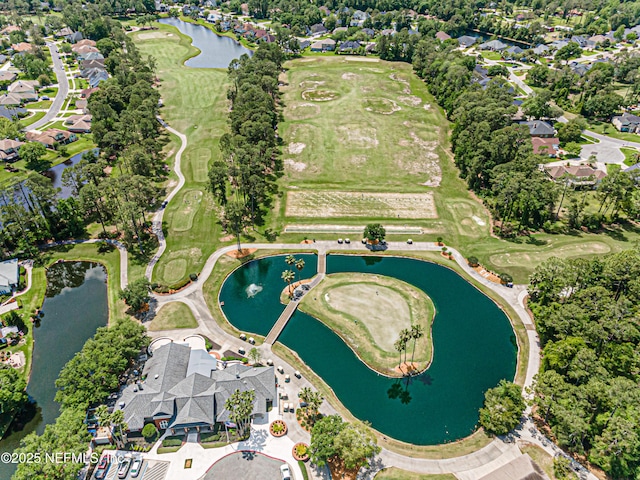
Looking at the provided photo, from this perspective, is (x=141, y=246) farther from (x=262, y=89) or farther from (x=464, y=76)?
(x=464, y=76)

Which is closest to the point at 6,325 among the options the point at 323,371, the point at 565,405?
the point at 323,371

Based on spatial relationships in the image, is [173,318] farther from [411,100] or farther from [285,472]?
[411,100]

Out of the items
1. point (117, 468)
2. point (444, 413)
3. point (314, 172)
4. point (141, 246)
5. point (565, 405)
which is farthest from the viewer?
point (314, 172)

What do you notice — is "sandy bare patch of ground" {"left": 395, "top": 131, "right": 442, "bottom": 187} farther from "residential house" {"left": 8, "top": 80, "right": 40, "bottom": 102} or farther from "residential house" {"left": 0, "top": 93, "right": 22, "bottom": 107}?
"residential house" {"left": 8, "top": 80, "right": 40, "bottom": 102}

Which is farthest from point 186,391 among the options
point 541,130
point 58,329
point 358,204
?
point 541,130

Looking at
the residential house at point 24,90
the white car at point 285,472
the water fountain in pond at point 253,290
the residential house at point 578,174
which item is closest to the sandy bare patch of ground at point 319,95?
the residential house at point 578,174
